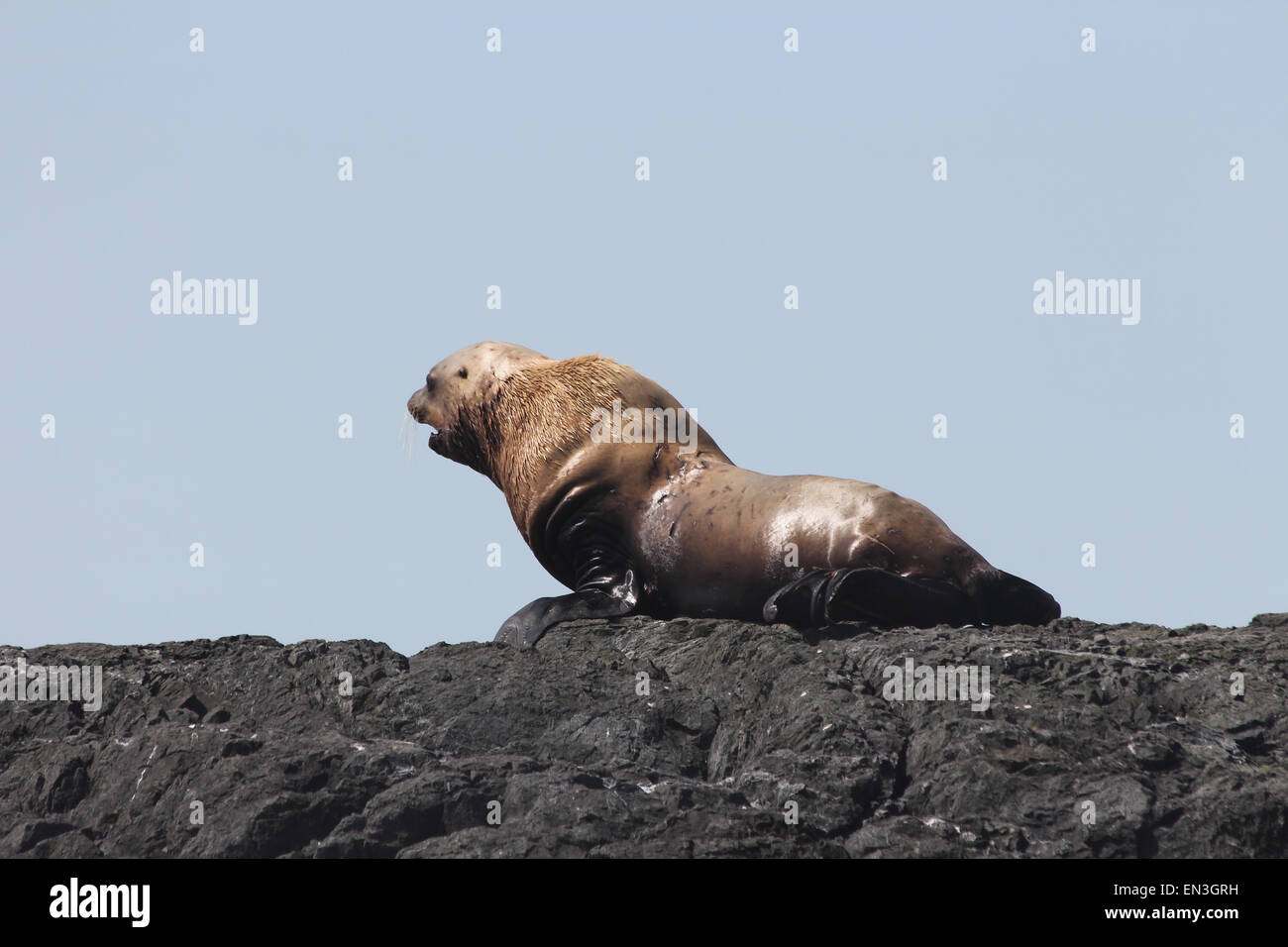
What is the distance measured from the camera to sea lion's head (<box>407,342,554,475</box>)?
10.7m

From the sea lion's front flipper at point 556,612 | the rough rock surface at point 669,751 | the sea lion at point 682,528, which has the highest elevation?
the sea lion at point 682,528

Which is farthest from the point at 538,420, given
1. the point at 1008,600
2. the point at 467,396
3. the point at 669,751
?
the point at 669,751

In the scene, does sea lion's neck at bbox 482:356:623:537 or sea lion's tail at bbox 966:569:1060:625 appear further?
sea lion's neck at bbox 482:356:623:537

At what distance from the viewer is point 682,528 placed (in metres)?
9.30

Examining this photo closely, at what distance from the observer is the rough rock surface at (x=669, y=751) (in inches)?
232

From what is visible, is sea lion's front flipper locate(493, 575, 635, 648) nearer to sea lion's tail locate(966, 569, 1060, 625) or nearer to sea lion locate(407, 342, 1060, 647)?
sea lion locate(407, 342, 1060, 647)

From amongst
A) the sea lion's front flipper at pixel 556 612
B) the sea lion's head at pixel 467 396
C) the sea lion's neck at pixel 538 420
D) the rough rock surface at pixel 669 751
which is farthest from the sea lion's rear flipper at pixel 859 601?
the sea lion's head at pixel 467 396

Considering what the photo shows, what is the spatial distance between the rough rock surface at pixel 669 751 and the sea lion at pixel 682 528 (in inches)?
16.9

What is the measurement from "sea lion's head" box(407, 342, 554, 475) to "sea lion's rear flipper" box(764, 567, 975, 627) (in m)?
3.02

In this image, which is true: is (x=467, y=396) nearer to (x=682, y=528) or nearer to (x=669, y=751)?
(x=682, y=528)

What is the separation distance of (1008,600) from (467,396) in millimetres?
4100

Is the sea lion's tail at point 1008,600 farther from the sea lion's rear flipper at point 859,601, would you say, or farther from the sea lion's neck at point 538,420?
the sea lion's neck at point 538,420

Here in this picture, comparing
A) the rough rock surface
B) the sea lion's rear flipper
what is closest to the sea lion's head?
the rough rock surface
